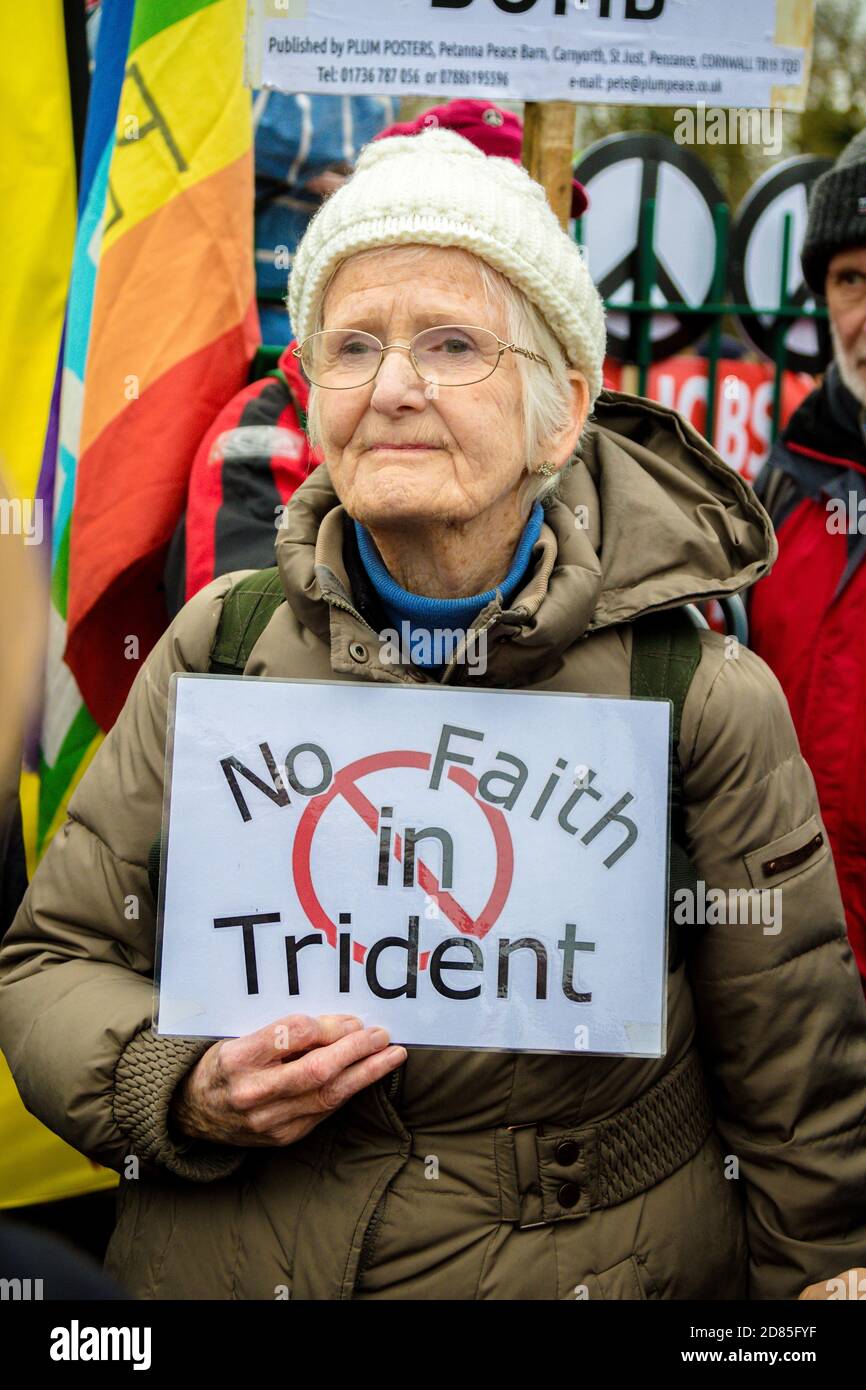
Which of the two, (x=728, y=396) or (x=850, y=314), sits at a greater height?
(x=728, y=396)

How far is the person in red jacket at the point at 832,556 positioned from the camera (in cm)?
264

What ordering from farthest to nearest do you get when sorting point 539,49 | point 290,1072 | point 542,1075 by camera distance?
point 539,49
point 542,1075
point 290,1072

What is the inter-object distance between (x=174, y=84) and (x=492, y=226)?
1.31m

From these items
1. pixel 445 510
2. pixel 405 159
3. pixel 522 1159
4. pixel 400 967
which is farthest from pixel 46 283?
pixel 522 1159

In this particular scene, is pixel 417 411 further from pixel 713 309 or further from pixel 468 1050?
pixel 713 309

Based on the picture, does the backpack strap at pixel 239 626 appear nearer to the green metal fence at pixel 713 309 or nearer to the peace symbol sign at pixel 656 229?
the green metal fence at pixel 713 309

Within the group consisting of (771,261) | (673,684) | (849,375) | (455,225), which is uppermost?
(771,261)

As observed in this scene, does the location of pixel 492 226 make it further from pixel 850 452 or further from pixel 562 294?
pixel 850 452

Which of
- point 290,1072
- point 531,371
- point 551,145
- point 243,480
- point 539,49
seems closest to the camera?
point 290,1072

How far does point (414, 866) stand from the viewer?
5.41 feet

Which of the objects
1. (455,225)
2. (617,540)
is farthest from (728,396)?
(455,225)

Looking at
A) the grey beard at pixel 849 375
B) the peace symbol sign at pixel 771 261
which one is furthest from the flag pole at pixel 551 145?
the peace symbol sign at pixel 771 261

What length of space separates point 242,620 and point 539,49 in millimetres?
1154

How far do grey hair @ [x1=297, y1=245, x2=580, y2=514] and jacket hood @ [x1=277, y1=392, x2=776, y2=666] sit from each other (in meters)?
0.07
